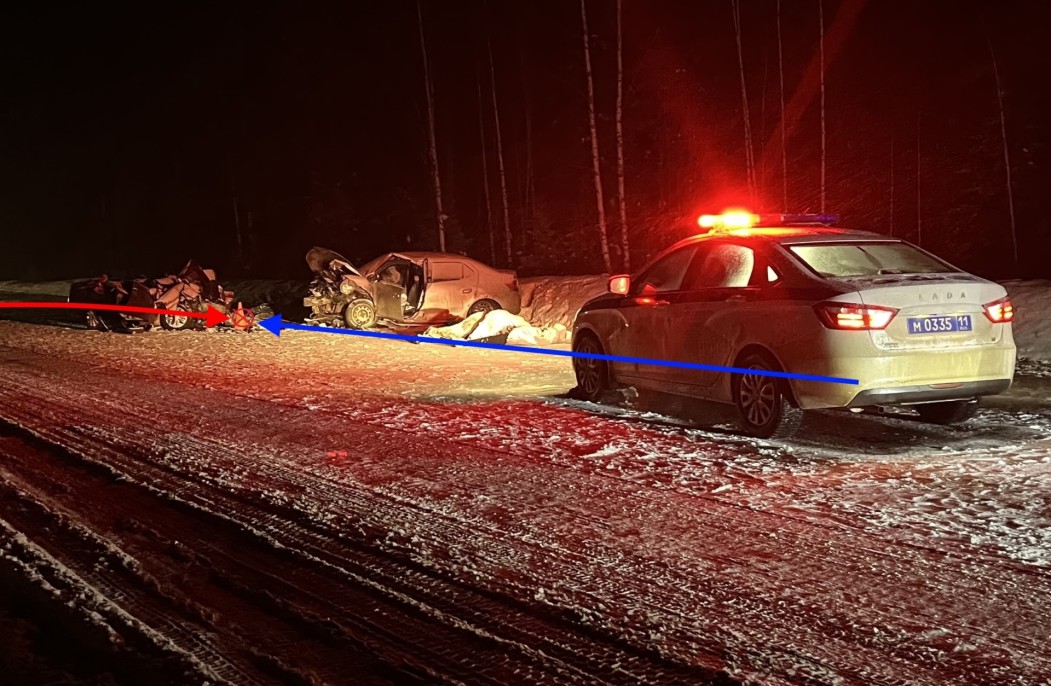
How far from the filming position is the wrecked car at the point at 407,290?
1822 centimetres

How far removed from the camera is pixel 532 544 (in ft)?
16.9

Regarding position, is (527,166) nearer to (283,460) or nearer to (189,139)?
(189,139)

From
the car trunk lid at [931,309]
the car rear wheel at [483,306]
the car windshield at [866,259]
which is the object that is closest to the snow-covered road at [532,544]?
the car trunk lid at [931,309]

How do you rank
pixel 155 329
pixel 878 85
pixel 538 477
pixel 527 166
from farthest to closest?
pixel 527 166 → pixel 878 85 → pixel 155 329 → pixel 538 477

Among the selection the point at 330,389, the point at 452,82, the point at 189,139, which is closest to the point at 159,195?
the point at 189,139

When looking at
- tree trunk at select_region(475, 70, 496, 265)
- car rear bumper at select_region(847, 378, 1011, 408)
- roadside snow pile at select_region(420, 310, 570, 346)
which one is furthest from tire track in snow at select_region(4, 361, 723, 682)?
tree trunk at select_region(475, 70, 496, 265)

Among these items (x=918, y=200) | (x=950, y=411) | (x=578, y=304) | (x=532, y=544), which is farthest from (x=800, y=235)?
(x=918, y=200)

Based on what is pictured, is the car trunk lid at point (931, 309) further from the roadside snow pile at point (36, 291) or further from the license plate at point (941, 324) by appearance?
the roadside snow pile at point (36, 291)

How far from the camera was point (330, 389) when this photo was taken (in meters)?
11.2

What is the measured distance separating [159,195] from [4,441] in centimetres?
6251
